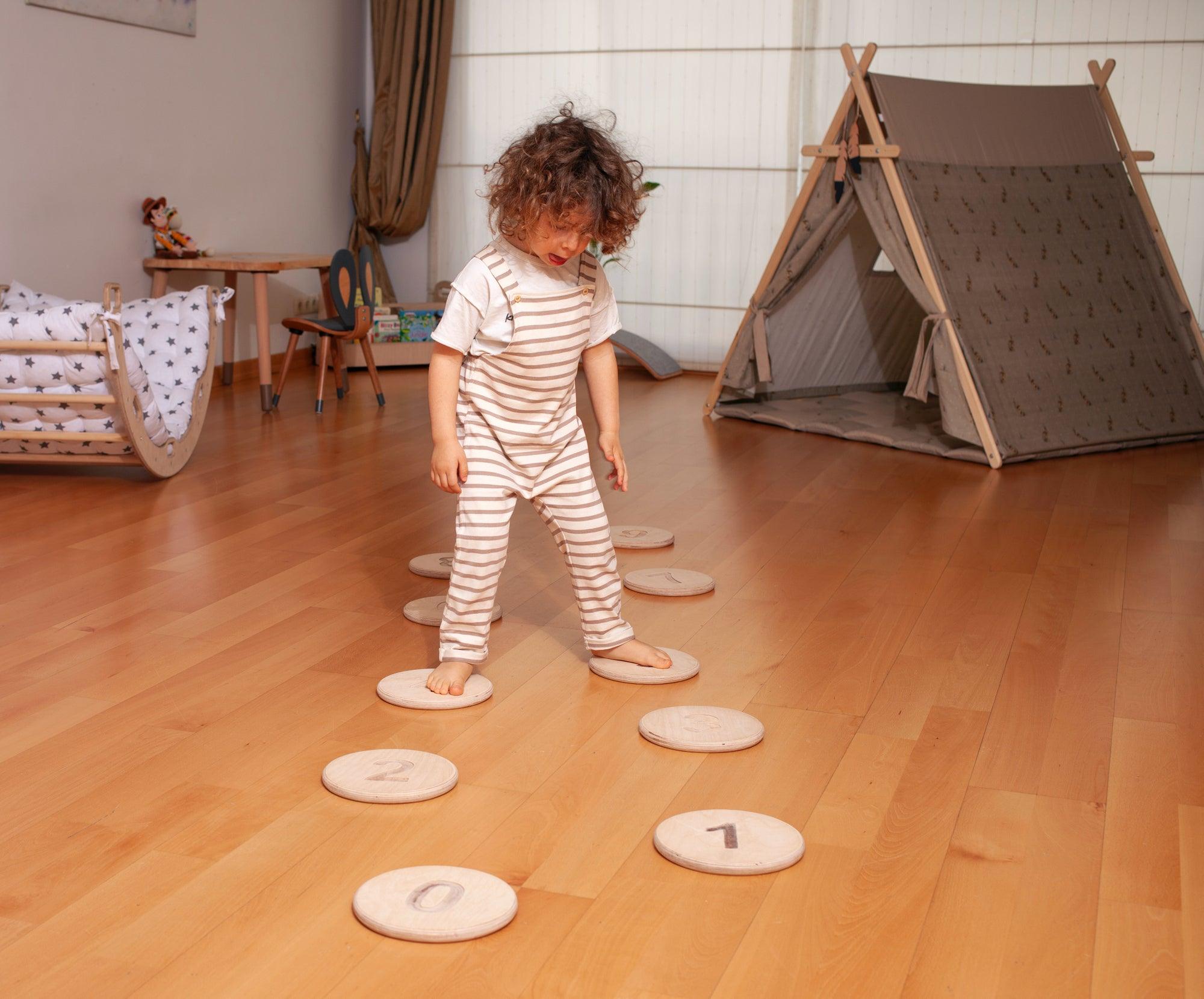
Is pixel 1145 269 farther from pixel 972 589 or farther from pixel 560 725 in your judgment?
pixel 560 725

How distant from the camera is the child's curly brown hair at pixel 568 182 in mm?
1962

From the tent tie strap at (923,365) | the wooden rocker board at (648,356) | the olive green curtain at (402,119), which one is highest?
the olive green curtain at (402,119)

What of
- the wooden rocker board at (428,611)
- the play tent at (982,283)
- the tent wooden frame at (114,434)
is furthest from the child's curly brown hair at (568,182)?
the play tent at (982,283)

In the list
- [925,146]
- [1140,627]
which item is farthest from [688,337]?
[1140,627]

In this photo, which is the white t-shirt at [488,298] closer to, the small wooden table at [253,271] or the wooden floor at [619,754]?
the wooden floor at [619,754]

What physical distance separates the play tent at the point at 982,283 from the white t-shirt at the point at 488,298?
235 centimetres

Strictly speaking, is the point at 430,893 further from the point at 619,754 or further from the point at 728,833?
the point at 619,754

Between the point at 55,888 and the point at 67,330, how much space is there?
2.28 m

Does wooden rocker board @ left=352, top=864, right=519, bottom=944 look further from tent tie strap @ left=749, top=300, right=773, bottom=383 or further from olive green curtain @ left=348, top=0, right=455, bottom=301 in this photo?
olive green curtain @ left=348, top=0, right=455, bottom=301

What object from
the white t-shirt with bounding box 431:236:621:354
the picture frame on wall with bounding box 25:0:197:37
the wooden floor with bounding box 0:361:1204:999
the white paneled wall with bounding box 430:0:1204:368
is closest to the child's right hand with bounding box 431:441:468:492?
the white t-shirt with bounding box 431:236:621:354

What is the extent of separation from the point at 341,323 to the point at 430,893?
389 centimetres

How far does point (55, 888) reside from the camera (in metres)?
1.52

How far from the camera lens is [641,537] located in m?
3.18

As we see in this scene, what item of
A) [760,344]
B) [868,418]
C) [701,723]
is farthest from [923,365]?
[701,723]
